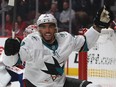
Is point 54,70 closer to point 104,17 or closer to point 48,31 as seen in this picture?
point 48,31

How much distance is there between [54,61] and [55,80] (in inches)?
6.3

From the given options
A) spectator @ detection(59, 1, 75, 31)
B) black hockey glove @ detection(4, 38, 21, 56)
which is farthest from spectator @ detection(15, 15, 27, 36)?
black hockey glove @ detection(4, 38, 21, 56)

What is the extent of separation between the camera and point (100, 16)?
143 inches

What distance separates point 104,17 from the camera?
364 centimetres

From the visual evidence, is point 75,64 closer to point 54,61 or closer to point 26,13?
point 26,13

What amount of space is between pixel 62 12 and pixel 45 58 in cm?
381

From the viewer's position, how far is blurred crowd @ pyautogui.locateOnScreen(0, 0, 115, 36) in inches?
271

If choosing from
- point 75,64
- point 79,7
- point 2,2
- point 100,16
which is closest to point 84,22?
point 79,7

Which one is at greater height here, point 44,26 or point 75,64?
point 44,26

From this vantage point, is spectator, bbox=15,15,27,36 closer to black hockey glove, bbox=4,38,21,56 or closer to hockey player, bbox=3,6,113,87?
hockey player, bbox=3,6,113,87

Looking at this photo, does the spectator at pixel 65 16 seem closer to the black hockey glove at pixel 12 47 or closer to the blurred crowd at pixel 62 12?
the blurred crowd at pixel 62 12

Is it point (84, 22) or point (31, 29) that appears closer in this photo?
point (31, 29)

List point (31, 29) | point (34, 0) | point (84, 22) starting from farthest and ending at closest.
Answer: point (34, 0) < point (84, 22) < point (31, 29)

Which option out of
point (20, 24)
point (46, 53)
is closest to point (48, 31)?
point (46, 53)
